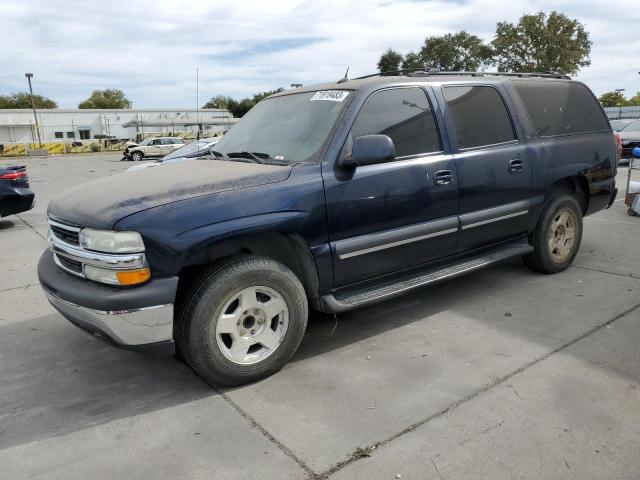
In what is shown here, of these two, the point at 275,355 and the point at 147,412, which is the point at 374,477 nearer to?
the point at 275,355

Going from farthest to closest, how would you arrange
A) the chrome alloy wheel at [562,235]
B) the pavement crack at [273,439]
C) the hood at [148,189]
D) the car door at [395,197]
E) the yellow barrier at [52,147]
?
the yellow barrier at [52,147] → the chrome alloy wheel at [562,235] → the car door at [395,197] → the hood at [148,189] → the pavement crack at [273,439]

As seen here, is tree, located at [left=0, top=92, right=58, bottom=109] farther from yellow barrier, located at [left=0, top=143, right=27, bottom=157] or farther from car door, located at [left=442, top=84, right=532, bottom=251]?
car door, located at [left=442, top=84, right=532, bottom=251]

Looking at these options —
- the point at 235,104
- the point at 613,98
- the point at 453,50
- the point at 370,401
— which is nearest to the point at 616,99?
the point at 613,98

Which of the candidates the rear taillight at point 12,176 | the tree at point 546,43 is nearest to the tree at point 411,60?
the tree at point 546,43

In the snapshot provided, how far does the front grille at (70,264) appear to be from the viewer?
304cm

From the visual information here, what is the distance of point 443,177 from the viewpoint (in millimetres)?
3896

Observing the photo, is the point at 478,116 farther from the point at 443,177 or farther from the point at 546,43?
the point at 546,43

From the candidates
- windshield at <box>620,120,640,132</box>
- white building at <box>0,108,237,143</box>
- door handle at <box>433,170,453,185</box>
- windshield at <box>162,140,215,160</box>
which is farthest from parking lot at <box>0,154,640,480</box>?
white building at <box>0,108,237,143</box>

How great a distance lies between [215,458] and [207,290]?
0.88 metres

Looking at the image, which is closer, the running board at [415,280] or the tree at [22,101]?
the running board at [415,280]

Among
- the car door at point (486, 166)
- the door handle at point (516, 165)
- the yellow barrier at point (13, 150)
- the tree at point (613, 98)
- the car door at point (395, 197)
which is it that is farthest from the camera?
the tree at point (613, 98)

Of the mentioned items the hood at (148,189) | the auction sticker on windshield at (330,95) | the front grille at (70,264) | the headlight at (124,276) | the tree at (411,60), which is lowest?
the front grille at (70,264)

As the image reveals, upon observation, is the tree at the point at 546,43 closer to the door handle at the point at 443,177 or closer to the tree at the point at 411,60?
the tree at the point at 411,60

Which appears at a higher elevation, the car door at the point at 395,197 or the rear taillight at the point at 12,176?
the car door at the point at 395,197
